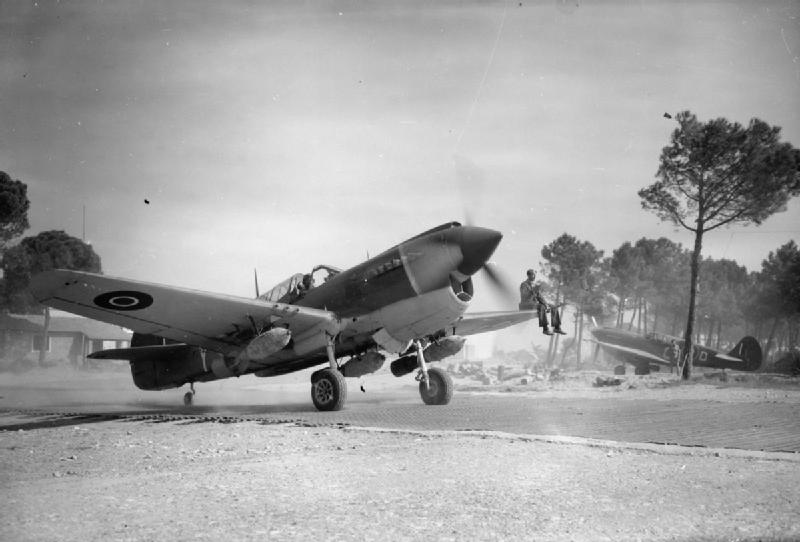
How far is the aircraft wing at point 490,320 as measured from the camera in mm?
16516

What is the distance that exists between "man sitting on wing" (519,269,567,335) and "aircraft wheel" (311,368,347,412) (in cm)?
422

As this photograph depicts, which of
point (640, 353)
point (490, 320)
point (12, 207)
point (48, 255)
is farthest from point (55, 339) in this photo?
point (490, 320)

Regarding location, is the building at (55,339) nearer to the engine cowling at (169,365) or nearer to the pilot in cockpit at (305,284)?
the engine cowling at (169,365)

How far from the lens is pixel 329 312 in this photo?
516 inches

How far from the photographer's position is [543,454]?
22.3ft

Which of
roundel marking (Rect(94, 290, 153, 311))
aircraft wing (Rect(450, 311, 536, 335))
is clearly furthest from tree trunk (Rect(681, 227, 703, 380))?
roundel marking (Rect(94, 290, 153, 311))

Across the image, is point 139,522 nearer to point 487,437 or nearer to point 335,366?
point 487,437

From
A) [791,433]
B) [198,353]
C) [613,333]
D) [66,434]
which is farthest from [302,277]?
[613,333]

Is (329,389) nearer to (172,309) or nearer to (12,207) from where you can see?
(172,309)

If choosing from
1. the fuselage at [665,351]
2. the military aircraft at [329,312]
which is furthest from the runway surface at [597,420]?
the fuselage at [665,351]

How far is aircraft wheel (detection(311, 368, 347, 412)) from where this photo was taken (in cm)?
1255

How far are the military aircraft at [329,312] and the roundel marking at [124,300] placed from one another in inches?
0.8

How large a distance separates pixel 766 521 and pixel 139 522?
419 cm

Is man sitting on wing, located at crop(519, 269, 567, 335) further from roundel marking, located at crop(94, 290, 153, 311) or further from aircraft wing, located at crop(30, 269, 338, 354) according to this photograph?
roundel marking, located at crop(94, 290, 153, 311)
